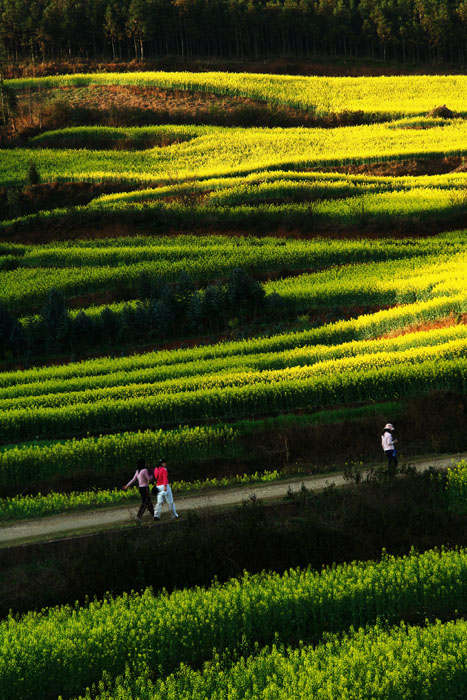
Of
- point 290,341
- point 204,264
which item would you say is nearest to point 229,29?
point 204,264

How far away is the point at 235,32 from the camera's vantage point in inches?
5689

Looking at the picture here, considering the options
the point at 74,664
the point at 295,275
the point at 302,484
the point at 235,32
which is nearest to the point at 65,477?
the point at 302,484

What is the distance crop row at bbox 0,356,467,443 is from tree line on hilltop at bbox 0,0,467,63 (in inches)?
4640

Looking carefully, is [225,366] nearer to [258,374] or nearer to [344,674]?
A: [258,374]

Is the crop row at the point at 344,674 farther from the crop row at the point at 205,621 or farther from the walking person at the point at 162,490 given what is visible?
the walking person at the point at 162,490

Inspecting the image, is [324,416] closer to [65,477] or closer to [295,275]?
[65,477]

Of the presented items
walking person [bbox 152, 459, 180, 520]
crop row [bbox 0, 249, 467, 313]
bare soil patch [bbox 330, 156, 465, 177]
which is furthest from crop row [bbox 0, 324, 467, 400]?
bare soil patch [bbox 330, 156, 465, 177]

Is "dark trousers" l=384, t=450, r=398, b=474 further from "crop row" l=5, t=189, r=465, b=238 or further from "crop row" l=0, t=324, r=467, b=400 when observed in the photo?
"crop row" l=5, t=189, r=465, b=238

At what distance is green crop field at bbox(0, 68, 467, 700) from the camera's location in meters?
13.9

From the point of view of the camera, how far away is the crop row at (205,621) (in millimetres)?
13758

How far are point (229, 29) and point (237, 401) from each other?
12910 centimetres

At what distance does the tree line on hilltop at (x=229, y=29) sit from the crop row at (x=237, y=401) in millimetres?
117845

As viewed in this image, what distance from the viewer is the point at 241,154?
89.6 meters

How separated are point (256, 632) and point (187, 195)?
6444cm
